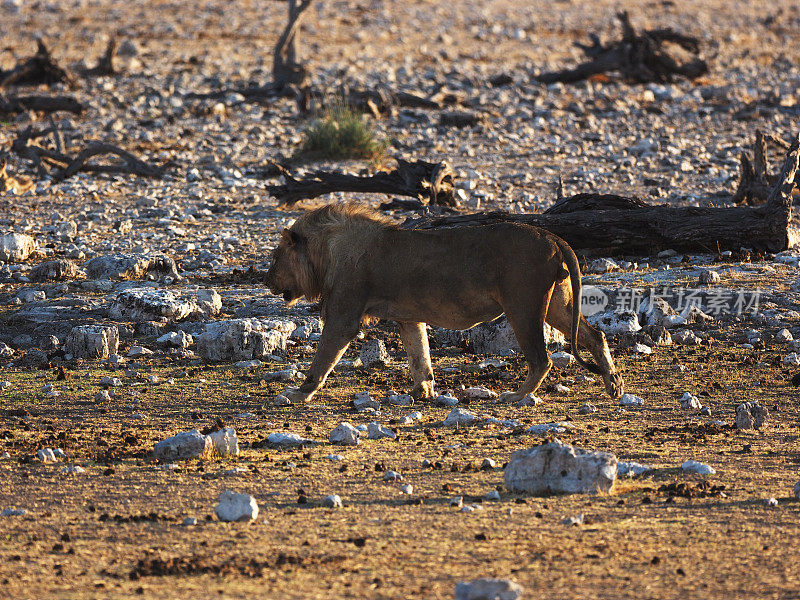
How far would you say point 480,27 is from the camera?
36656 mm

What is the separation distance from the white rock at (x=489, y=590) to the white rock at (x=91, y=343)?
5732 mm

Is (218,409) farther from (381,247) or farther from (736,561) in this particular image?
(736,561)

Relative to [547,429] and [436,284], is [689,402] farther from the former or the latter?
[436,284]

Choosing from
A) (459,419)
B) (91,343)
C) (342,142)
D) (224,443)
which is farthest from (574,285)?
Answer: (342,142)

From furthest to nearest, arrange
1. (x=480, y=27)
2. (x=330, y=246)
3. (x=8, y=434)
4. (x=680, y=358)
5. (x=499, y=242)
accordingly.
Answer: (x=480, y=27), (x=680, y=358), (x=330, y=246), (x=499, y=242), (x=8, y=434)

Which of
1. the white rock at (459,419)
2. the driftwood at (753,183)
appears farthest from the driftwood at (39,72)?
the white rock at (459,419)

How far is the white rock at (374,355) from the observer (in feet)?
31.7

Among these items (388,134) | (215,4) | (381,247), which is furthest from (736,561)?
(215,4)

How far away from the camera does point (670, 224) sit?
40.0ft

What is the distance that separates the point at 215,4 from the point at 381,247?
106ft

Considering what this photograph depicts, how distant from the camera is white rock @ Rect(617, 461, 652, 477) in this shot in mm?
6598

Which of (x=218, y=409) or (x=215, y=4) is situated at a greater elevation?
(x=215, y=4)

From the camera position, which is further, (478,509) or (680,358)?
(680,358)

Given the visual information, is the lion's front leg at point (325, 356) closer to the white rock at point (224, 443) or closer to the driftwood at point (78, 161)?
the white rock at point (224, 443)
